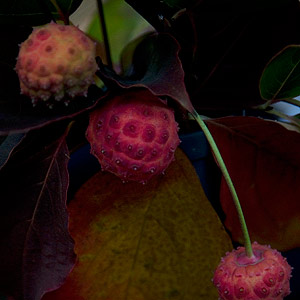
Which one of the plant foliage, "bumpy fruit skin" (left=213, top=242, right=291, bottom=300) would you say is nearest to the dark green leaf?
the plant foliage

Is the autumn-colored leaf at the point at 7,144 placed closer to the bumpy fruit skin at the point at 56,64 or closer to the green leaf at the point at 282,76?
the bumpy fruit skin at the point at 56,64

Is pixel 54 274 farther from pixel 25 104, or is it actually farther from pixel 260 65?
pixel 260 65

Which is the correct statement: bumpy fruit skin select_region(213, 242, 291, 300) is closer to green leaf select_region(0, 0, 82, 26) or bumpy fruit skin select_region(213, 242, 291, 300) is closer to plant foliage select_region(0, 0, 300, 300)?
plant foliage select_region(0, 0, 300, 300)

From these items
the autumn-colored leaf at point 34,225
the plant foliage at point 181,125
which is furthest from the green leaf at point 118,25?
the autumn-colored leaf at point 34,225

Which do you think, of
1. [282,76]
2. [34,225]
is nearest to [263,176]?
[282,76]

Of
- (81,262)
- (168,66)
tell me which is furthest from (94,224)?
(168,66)

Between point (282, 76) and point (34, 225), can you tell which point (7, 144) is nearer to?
point (34, 225)
